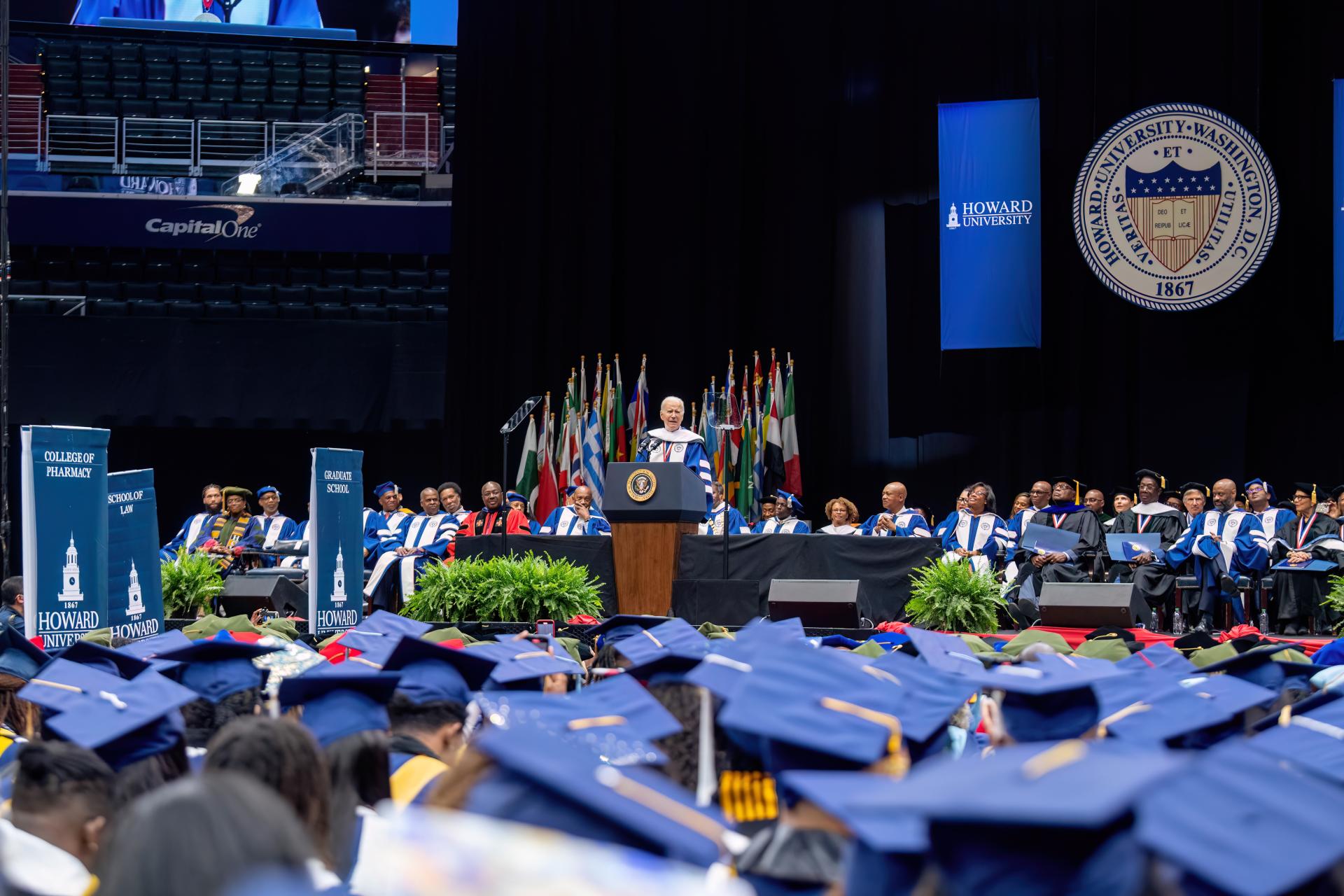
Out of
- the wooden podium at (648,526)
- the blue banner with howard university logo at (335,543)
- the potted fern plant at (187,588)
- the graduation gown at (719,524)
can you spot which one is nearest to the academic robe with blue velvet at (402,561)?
the potted fern plant at (187,588)

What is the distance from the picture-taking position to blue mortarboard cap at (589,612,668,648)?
533cm

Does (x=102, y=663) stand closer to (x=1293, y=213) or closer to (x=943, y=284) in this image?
(x=943, y=284)

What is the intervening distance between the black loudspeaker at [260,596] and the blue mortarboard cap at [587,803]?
887 cm

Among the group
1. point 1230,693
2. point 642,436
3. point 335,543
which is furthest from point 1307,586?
point 1230,693

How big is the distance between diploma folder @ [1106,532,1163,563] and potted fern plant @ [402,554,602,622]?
189 inches

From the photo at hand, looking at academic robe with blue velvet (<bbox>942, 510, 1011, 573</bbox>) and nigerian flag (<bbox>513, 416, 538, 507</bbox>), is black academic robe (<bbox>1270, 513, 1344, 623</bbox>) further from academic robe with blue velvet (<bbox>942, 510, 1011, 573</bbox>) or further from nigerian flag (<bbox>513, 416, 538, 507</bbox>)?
nigerian flag (<bbox>513, 416, 538, 507</bbox>)

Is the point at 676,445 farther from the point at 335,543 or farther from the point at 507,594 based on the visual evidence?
the point at 335,543

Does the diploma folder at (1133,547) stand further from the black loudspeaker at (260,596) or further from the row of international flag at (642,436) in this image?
the black loudspeaker at (260,596)

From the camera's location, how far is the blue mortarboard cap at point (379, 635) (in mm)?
4070

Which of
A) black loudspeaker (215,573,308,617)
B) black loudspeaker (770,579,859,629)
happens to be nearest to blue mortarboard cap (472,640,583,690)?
black loudspeaker (770,579,859,629)

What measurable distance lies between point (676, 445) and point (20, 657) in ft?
20.5

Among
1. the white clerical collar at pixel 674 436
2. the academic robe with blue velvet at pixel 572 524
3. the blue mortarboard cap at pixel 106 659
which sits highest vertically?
the white clerical collar at pixel 674 436

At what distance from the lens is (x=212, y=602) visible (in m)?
10.2

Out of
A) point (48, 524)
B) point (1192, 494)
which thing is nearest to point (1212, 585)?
point (1192, 494)
